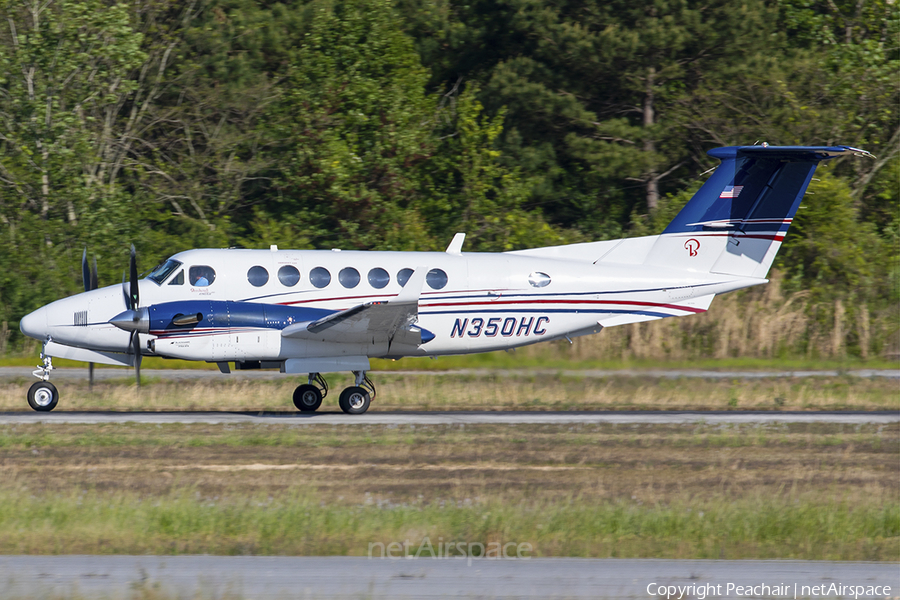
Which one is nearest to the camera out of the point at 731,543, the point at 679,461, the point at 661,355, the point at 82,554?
the point at 82,554

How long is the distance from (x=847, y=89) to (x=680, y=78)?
5.38 meters

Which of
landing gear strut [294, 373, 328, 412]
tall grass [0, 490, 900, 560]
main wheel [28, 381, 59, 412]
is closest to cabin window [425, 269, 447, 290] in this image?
landing gear strut [294, 373, 328, 412]

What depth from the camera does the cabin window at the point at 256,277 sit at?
16047 millimetres

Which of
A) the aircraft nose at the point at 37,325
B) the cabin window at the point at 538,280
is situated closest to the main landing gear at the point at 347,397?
the cabin window at the point at 538,280

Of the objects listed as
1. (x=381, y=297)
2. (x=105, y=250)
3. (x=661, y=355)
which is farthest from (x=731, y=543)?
(x=105, y=250)

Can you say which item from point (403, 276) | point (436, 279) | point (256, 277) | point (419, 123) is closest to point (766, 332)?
point (436, 279)

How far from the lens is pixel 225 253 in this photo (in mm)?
16141

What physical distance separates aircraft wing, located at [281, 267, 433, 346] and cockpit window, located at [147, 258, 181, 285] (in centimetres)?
210

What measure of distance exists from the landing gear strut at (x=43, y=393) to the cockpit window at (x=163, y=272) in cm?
207

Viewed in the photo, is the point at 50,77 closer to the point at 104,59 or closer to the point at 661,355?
the point at 104,59

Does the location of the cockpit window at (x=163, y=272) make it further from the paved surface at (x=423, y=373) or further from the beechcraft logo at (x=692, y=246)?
the beechcraft logo at (x=692, y=246)

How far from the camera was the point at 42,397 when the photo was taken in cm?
1544

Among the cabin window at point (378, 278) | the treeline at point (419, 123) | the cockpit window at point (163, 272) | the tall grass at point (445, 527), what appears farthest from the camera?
the treeline at point (419, 123)

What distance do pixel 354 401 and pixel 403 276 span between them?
90.8 inches
